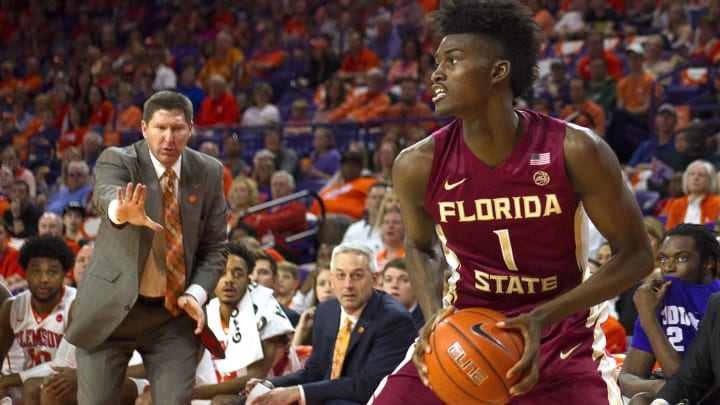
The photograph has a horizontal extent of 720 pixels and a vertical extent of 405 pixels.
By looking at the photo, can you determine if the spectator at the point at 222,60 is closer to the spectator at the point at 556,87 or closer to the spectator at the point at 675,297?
the spectator at the point at 556,87

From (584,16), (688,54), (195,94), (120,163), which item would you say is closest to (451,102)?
(120,163)

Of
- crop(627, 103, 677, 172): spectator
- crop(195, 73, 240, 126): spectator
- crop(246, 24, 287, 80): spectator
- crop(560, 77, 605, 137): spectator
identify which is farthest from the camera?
crop(246, 24, 287, 80): spectator

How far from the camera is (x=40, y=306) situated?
6852mm

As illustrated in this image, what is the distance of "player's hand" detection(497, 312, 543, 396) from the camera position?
300 cm

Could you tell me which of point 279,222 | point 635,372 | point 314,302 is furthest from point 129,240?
point 279,222

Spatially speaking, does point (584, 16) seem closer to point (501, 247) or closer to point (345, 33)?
point (345, 33)

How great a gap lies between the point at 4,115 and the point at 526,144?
12.7m

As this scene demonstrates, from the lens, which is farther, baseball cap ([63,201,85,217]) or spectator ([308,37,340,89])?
spectator ([308,37,340,89])

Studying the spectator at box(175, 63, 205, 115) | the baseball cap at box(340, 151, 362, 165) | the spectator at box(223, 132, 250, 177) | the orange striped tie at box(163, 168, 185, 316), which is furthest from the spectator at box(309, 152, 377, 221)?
the orange striped tie at box(163, 168, 185, 316)

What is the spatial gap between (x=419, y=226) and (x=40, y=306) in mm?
4046

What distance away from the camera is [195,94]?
1498 centimetres

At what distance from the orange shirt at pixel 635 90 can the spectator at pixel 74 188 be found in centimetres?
598

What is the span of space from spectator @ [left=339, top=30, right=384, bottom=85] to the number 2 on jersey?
11130 mm

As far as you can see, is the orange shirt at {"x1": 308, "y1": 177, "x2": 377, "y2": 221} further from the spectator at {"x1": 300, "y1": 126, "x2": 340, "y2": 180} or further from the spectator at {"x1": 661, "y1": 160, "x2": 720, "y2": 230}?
the spectator at {"x1": 661, "y1": 160, "x2": 720, "y2": 230}
